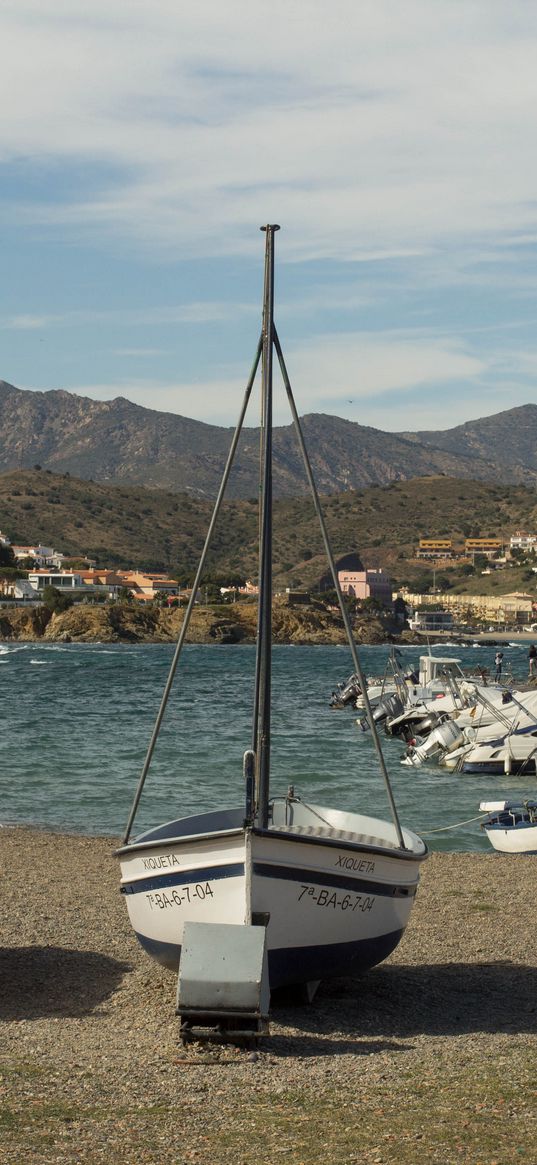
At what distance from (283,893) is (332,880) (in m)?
0.41

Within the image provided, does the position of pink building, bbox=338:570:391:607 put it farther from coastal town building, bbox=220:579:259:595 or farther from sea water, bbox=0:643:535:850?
sea water, bbox=0:643:535:850

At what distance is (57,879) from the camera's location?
15562 mm

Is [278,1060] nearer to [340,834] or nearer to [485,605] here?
[340,834]

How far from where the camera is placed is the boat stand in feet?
29.0

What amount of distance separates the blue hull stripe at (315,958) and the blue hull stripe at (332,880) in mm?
378

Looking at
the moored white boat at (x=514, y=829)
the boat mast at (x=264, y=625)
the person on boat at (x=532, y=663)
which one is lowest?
the moored white boat at (x=514, y=829)

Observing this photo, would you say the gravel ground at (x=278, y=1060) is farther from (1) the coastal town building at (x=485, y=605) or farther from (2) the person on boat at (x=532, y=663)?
(1) the coastal town building at (x=485, y=605)

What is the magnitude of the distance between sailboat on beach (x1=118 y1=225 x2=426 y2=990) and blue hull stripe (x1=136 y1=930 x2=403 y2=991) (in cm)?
1

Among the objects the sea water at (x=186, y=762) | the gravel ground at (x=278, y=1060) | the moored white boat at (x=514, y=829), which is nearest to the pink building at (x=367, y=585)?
the sea water at (x=186, y=762)

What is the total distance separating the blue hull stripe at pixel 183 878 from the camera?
934 cm

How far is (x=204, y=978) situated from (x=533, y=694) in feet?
92.7

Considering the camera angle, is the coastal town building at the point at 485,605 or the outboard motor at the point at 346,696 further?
the coastal town building at the point at 485,605

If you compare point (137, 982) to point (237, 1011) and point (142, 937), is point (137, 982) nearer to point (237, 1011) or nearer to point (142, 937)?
point (142, 937)

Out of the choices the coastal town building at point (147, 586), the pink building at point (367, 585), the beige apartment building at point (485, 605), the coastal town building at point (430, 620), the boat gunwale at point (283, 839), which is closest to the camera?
the boat gunwale at point (283, 839)
